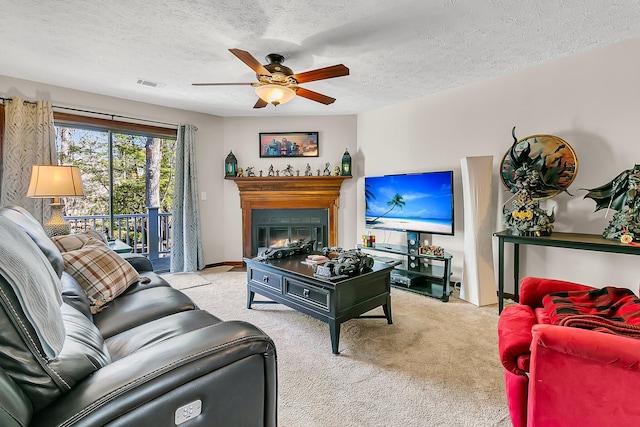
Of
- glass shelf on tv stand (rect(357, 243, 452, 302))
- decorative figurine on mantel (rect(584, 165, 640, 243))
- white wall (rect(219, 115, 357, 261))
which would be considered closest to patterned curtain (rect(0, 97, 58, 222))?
white wall (rect(219, 115, 357, 261))

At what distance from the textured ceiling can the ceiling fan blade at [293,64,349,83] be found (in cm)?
31

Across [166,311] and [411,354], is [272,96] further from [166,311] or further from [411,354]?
[411,354]

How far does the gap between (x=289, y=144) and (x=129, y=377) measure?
4330 millimetres

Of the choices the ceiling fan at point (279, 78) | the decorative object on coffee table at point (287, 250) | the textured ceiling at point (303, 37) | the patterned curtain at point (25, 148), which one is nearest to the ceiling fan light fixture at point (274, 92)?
the ceiling fan at point (279, 78)

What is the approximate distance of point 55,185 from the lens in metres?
2.76

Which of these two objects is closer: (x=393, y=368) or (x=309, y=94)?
(x=393, y=368)

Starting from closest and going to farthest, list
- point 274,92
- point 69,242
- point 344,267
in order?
point 69,242 → point 344,267 → point 274,92

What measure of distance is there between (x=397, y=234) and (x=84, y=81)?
417 centimetres

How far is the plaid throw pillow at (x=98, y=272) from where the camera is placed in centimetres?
187

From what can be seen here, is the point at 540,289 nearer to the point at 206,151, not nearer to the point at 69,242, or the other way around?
the point at 69,242

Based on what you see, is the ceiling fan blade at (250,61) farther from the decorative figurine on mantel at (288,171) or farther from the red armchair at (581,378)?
the decorative figurine on mantel at (288,171)

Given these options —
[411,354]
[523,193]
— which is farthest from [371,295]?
[523,193]

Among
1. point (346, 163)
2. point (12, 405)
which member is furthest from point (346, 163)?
point (12, 405)

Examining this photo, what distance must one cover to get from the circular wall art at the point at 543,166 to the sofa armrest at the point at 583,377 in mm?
2010
